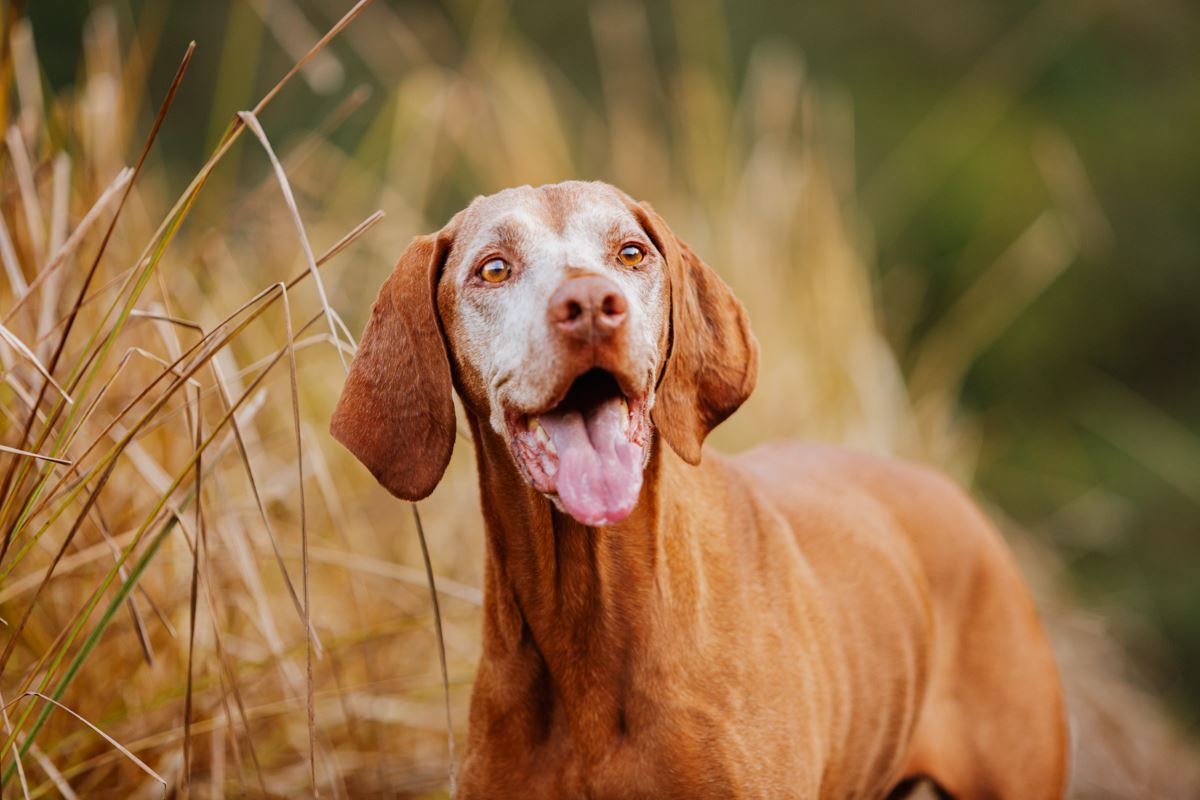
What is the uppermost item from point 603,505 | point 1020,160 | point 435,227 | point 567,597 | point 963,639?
point 603,505

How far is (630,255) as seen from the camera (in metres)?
2.91

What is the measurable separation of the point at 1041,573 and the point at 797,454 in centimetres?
318

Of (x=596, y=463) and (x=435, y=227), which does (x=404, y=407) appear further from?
(x=435, y=227)

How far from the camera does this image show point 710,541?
9.96ft

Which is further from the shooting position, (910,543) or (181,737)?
(910,543)

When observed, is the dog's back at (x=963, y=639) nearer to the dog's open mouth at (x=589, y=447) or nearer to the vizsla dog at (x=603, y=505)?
the vizsla dog at (x=603, y=505)

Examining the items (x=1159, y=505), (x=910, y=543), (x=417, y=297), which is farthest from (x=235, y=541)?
(x=1159, y=505)

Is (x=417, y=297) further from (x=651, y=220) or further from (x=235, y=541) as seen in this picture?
(x=235, y=541)

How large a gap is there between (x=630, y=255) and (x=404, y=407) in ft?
1.91

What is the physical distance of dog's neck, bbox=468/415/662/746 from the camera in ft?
9.25

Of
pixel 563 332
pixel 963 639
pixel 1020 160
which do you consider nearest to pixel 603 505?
pixel 563 332

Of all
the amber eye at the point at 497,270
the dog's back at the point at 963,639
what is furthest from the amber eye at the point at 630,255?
the dog's back at the point at 963,639

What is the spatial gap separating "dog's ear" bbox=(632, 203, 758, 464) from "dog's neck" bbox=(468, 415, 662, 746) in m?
0.13

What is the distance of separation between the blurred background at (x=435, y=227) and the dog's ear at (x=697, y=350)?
2.43 feet
